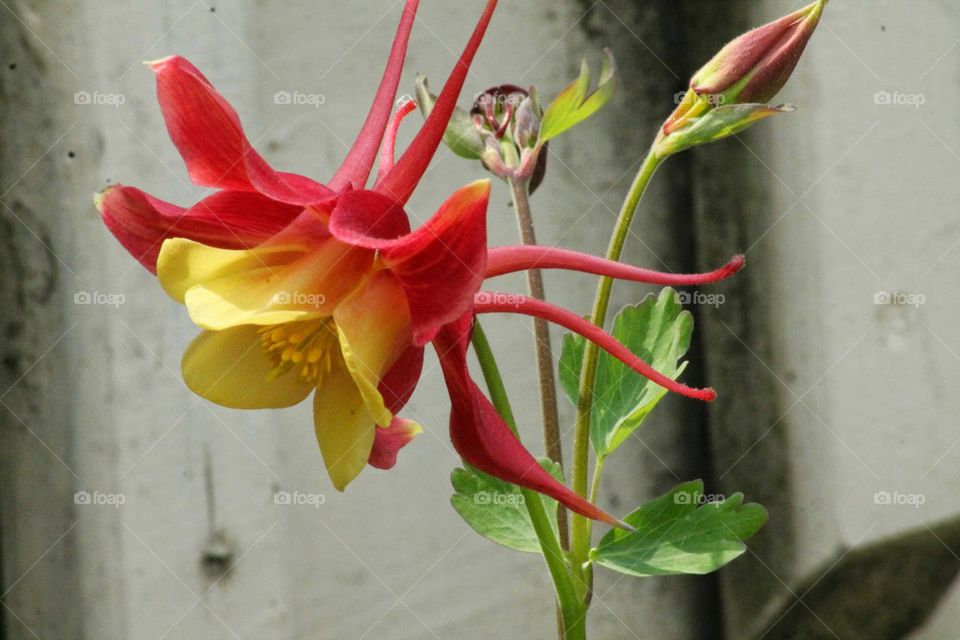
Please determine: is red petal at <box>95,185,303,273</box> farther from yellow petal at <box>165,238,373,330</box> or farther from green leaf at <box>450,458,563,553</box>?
green leaf at <box>450,458,563,553</box>

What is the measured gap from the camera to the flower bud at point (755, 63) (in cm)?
66

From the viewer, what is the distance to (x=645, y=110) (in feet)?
4.33

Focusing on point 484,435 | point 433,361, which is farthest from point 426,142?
point 433,361

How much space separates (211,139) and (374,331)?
0.14 m

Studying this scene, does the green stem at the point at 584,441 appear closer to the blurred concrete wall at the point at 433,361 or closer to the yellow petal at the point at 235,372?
the yellow petal at the point at 235,372

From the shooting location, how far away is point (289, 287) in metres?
0.54

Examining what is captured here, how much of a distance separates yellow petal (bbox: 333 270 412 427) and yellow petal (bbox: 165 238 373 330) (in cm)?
1

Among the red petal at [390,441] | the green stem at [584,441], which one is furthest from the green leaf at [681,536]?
the red petal at [390,441]

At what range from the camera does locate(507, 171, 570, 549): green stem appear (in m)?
0.71

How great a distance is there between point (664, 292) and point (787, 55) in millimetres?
195

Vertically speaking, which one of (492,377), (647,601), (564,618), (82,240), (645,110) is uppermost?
(645,110)

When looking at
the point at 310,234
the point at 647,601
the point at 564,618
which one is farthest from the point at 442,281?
the point at 647,601

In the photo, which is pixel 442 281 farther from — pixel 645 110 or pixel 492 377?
pixel 645 110

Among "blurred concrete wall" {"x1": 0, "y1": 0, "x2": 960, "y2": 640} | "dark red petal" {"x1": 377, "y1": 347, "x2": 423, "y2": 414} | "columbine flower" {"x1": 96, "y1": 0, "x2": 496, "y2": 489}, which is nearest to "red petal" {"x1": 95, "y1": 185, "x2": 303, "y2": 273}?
"columbine flower" {"x1": 96, "y1": 0, "x2": 496, "y2": 489}
